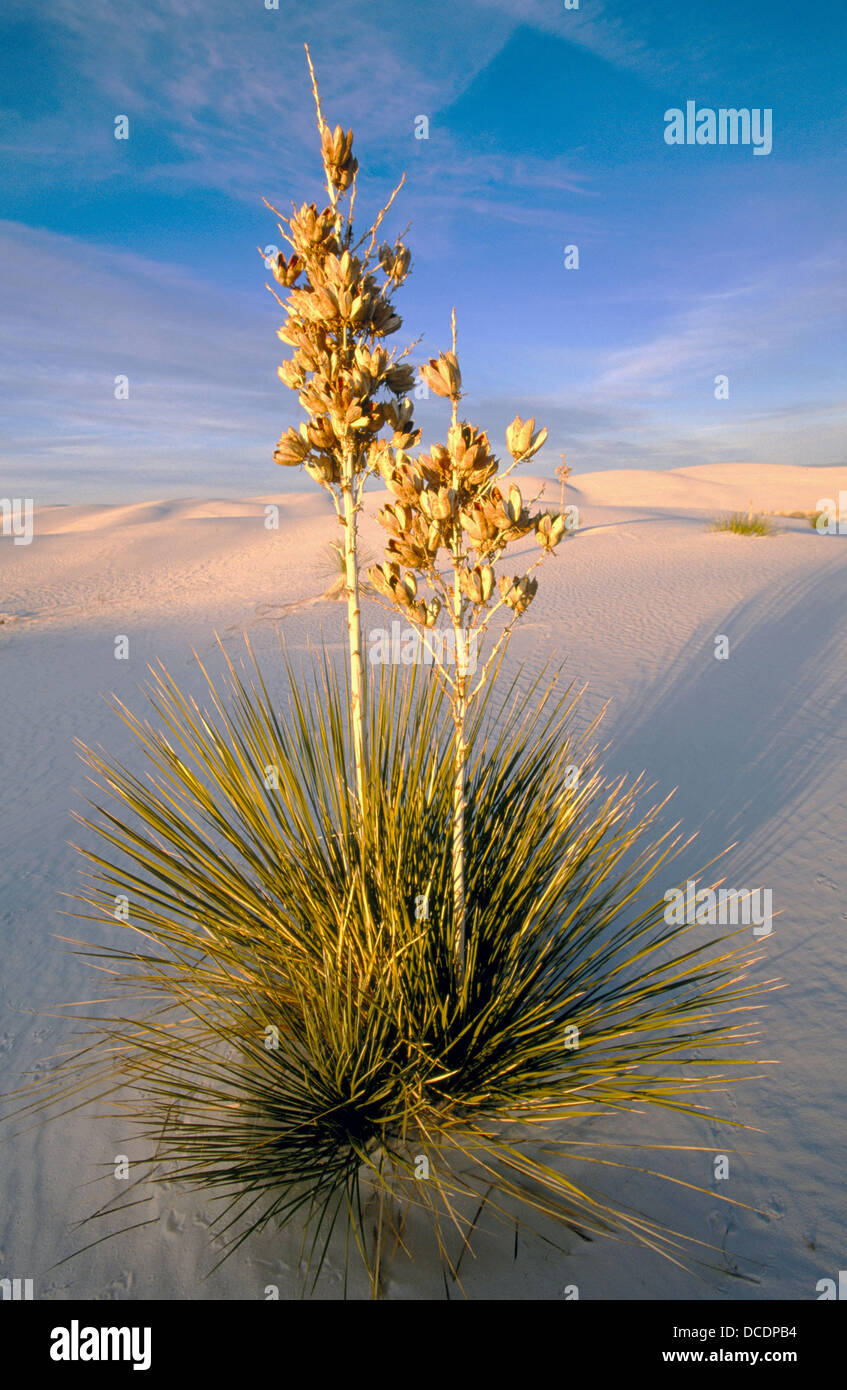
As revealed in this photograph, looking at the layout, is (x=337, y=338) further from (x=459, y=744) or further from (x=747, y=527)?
(x=747, y=527)

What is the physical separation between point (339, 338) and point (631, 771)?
12.4ft

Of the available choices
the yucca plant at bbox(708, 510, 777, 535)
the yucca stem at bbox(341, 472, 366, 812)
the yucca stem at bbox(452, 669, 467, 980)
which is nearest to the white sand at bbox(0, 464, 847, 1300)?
the yucca plant at bbox(708, 510, 777, 535)

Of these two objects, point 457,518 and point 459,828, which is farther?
point 459,828

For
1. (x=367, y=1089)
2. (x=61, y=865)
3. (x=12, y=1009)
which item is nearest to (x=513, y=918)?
(x=367, y=1089)

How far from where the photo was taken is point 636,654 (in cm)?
709

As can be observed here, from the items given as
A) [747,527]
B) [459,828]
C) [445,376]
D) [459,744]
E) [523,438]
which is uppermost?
[747,527]

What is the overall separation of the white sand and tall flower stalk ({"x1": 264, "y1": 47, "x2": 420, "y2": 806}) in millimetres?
1737

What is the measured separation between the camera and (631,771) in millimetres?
4645

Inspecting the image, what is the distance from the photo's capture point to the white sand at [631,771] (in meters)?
1.68

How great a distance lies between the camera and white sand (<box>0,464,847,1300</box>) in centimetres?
168

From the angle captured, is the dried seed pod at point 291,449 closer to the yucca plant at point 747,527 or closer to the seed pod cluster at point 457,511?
the seed pod cluster at point 457,511

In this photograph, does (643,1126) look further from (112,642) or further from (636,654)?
(112,642)

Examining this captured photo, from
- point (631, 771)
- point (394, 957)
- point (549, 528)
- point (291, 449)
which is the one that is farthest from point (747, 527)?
point (394, 957)

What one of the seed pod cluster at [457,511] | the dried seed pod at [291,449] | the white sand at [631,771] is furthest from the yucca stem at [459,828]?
the white sand at [631,771]
